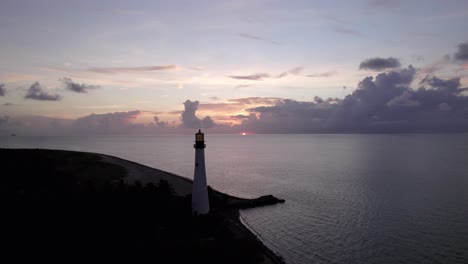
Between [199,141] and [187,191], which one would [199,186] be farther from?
[187,191]

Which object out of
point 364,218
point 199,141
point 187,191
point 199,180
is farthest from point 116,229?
point 364,218

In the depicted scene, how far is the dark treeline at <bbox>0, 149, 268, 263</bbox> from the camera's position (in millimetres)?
20016

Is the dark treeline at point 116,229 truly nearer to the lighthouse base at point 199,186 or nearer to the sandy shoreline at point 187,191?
the lighthouse base at point 199,186

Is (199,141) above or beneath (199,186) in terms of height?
above

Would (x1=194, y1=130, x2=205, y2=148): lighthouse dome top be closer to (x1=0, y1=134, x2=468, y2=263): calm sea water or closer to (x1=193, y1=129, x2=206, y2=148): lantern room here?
(x1=193, y1=129, x2=206, y2=148): lantern room

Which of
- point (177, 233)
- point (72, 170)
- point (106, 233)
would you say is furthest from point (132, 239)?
point (72, 170)

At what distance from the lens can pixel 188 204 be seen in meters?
31.6

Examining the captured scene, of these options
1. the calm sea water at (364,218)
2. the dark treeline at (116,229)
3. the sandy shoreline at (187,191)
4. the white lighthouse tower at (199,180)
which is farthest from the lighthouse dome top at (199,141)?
the calm sea water at (364,218)

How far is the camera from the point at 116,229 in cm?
2255

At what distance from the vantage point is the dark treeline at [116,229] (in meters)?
20.0

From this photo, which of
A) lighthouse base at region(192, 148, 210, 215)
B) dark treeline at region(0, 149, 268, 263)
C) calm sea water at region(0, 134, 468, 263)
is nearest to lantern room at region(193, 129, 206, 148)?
lighthouse base at region(192, 148, 210, 215)

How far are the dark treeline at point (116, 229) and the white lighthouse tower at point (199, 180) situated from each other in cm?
87

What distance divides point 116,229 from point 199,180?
8235 mm

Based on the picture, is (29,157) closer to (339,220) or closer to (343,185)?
(339,220)
